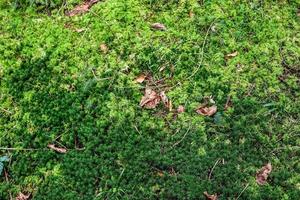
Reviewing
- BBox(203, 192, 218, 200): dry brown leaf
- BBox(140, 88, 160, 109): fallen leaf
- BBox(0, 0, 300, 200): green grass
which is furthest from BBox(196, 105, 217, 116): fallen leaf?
BBox(203, 192, 218, 200): dry brown leaf

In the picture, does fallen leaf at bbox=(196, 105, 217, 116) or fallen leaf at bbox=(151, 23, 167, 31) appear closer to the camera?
fallen leaf at bbox=(196, 105, 217, 116)

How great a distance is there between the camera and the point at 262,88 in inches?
133

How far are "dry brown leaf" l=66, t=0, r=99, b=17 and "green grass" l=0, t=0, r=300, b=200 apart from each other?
7cm

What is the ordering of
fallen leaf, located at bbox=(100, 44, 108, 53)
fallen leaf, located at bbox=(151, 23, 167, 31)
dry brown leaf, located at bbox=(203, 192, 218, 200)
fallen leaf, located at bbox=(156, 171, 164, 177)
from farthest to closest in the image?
fallen leaf, located at bbox=(151, 23, 167, 31), fallen leaf, located at bbox=(100, 44, 108, 53), fallen leaf, located at bbox=(156, 171, 164, 177), dry brown leaf, located at bbox=(203, 192, 218, 200)

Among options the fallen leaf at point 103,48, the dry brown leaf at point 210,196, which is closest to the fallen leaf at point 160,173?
the dry brown leaf at point 210,196

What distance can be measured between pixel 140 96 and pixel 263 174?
114 centimetres

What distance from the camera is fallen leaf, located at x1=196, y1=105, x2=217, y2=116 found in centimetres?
321

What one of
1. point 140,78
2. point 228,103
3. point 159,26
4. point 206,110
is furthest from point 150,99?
point 159,26

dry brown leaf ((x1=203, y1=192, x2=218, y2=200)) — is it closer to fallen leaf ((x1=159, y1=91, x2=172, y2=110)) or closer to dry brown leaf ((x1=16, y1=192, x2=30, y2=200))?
fallen leaf ((x1=159, y1=91, x2=172, y2=110))

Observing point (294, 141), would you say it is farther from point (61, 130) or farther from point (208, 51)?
point (61, 130)

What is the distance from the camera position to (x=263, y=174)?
2945mm

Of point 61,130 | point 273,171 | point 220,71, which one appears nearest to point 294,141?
point 273,171

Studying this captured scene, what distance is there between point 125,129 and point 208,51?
1.07 metres

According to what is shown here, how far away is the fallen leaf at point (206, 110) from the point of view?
3209 mm
